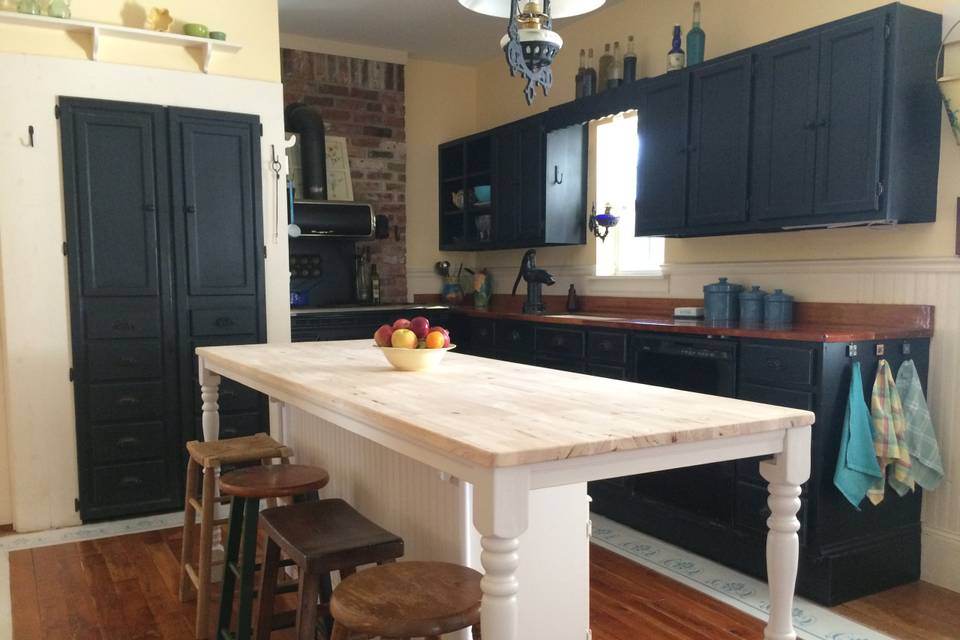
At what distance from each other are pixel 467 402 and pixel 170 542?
2.40 metres

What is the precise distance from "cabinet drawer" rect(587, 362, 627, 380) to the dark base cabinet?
0.01 meters

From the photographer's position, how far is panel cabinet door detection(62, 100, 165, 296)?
3750mm

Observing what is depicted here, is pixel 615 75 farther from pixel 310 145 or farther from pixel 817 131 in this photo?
pixel 310 145

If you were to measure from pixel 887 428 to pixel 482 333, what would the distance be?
8.58 feet

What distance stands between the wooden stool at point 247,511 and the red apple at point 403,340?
0.47 meters

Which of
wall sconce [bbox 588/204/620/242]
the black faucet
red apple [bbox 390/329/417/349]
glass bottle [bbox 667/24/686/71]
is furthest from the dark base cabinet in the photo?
red apple [bbox 390/329/417/349]

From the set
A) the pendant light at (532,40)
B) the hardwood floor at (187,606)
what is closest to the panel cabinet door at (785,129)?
the pendant light at (532,40)

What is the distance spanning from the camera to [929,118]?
3.02 meters

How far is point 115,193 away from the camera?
383 centimetres

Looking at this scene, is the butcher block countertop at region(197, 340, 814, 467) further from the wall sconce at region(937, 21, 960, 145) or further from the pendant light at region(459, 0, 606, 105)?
the wall sconce at region(937, 21, 960, 145)

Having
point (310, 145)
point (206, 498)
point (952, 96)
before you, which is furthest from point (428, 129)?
point (206, 498)

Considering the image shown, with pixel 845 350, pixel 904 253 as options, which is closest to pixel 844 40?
pixel 904 253

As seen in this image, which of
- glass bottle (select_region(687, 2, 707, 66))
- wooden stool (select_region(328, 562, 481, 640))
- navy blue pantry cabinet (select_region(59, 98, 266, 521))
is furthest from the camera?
glass bottle (select_region(687, 2, 707, 66))

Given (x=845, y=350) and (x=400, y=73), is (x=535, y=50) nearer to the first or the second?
(x=845, y=350)
